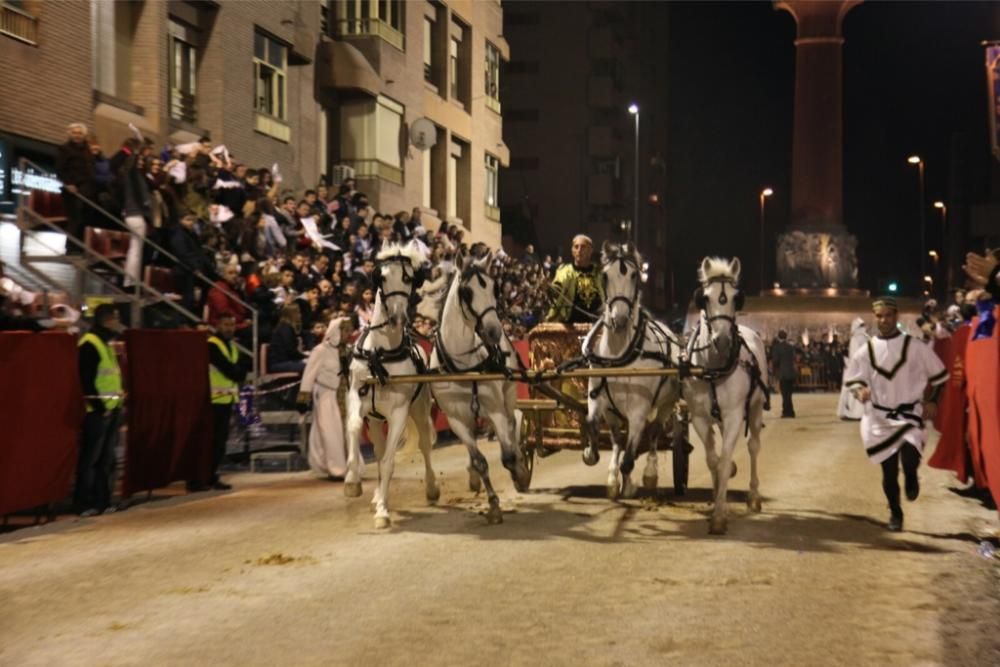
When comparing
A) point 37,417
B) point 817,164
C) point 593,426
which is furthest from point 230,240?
point 817,164

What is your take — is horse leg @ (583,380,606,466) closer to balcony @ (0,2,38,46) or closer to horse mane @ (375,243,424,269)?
horse mane @ (375,243,424,269)

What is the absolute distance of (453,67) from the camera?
47062mm

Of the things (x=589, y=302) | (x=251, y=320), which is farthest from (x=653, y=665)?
(x=251, y=320)

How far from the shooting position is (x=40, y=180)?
2161 centimetres

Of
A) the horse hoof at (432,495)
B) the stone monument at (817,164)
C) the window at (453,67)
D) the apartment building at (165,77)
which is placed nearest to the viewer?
the horse hoof at (432,495)

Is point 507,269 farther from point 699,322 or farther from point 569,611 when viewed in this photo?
point 569,611

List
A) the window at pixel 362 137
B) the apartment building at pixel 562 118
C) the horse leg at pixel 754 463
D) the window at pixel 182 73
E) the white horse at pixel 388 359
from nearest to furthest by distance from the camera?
the white horse at pixel 388 359 → the horse leg at pixel 754 463 → the window at pixel 182 73 → the window at pixel 362 137 → the apartment building at pixel 562 118

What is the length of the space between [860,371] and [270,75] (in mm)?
21868

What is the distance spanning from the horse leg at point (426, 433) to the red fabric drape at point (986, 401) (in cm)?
562

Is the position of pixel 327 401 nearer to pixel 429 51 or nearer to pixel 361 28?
pixel 361 28

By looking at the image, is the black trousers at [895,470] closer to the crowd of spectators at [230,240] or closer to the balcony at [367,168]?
the crowd of spectators at [230,240]

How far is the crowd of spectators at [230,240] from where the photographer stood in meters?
20.7

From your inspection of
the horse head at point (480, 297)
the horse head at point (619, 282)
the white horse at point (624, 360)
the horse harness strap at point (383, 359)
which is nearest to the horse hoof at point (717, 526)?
the white horse at point (624, 360)

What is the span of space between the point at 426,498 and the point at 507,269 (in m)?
20.4
